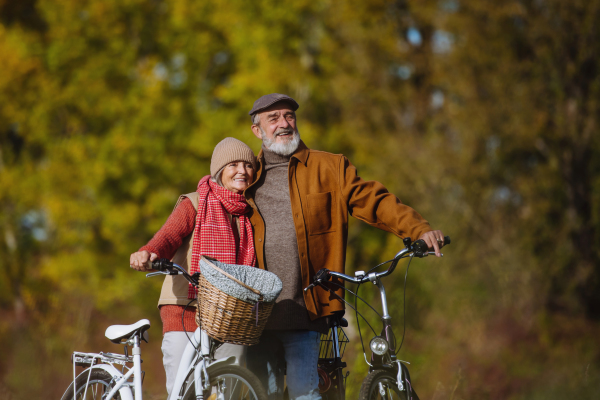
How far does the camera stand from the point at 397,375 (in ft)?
10.6

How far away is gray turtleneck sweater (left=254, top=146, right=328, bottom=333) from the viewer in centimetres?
338

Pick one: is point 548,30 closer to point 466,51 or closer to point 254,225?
point 466,51

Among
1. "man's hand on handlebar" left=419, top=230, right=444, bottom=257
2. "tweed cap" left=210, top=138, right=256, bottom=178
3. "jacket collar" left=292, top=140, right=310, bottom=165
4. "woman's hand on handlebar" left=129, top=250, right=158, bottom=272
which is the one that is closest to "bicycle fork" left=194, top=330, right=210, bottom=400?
"woman's hand on handlebar" left=129, top=250, right=158, bottom=272

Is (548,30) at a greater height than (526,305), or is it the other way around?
(548,30)

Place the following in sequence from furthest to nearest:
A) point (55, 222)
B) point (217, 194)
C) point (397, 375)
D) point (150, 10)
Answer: point (150, 10), point (55, 222), point (217, 194), point (397, 375)

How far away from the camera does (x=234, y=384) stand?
3.21 m

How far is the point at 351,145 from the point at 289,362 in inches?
489

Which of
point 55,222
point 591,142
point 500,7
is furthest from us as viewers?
point 55,222

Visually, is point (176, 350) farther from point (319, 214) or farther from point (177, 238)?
point (319, 214)

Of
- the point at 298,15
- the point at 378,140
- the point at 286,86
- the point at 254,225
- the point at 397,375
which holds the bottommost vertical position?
the point at 397,375

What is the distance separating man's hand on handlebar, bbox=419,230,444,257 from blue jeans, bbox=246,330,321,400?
77 centimetres

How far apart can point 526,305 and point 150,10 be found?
12.4 meters

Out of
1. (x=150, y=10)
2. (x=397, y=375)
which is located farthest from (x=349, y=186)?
(x=150, y=10)

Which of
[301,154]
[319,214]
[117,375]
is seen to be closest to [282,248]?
[319,214]
